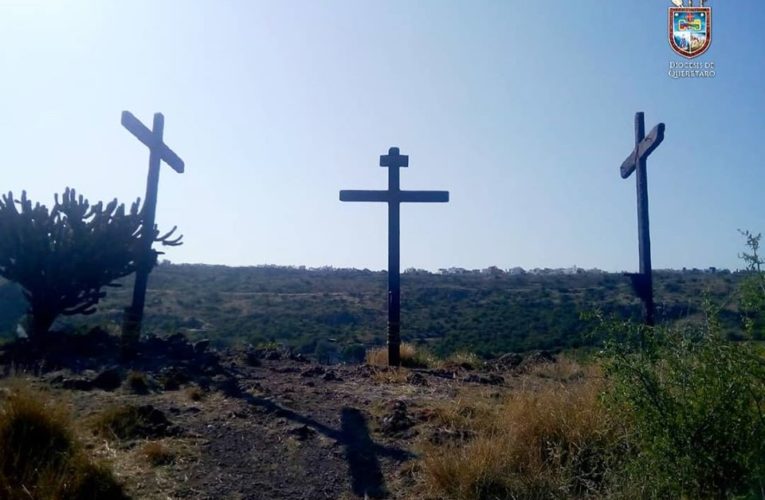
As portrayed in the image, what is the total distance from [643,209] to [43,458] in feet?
27.0

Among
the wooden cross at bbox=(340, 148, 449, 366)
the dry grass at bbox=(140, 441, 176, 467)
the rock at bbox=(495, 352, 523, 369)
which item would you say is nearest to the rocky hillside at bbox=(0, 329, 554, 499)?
the dry grass at bbox=(140, 441, 176, 467)

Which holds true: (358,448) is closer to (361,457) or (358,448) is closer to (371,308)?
(361,457)

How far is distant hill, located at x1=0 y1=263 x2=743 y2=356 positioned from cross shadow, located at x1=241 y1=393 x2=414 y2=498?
10818 mm

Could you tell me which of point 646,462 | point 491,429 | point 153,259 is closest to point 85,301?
point 153,259

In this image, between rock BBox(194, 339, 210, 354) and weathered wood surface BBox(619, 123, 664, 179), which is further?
rock BBox(194, 339, 210, 354)

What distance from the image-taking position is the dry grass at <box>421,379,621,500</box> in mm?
4520

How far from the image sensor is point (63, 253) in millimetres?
11758

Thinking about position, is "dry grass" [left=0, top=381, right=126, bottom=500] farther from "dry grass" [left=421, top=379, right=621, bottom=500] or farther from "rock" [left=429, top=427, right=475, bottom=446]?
"rock" [left=429, top=427, right=475, bottom=446]

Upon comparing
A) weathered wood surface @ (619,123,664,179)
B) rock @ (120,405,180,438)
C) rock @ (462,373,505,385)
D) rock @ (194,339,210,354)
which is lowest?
rock @ (120,405,180,438)

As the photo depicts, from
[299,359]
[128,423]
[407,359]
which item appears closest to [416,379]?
[407,359]

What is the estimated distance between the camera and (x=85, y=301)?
1215 centimetres

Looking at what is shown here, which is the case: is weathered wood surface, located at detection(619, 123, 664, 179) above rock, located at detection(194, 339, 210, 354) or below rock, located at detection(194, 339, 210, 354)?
above

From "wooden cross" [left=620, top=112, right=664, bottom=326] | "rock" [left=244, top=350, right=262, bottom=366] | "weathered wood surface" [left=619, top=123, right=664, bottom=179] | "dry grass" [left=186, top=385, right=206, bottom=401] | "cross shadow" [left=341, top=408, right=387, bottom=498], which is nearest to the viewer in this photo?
"cross shadow" [left=341, top=408, right=387, bottom=498]

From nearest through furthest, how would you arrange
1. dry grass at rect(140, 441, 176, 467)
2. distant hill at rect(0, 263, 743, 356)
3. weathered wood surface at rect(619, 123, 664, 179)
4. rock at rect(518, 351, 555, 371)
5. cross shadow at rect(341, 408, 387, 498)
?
cross shadow at rect(341, 408, 387, 498) → dry grass at rect(140, 441, 176, 467) → weathered wood surface at rect(619, 123, 664, 179) → rock at rect(518, 351, 555, 371) → distant hill at rect(0, 263, 743, 356)
